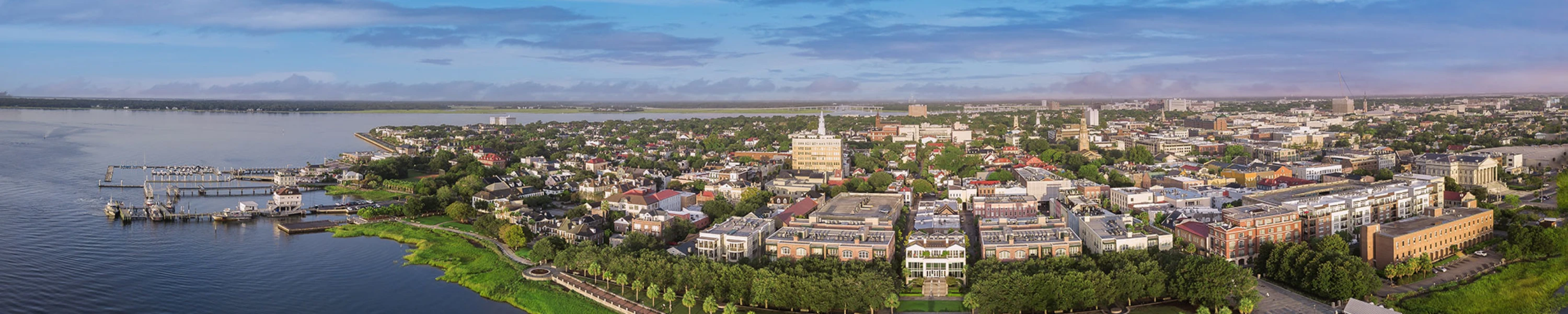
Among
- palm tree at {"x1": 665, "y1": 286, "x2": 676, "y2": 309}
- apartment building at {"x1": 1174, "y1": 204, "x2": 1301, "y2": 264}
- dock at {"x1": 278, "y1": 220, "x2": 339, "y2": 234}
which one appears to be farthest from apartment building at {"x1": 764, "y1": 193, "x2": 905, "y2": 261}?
dock at {"x1": 278, "y1": 220, "x2": 339, "y2": 234}

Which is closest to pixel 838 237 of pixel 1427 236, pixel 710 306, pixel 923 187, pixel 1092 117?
pixel 710 306

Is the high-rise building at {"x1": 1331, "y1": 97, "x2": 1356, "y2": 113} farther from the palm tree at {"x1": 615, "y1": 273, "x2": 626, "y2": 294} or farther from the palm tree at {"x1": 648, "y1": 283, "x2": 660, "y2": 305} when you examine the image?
the palm tree at {"x1": 648, "y1": 283, "x2": 660, "y2": 305}

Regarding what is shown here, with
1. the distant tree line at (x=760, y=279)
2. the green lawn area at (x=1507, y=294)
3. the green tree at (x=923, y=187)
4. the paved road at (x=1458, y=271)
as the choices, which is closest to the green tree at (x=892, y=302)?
the distant tree line at (x=760, y=279)

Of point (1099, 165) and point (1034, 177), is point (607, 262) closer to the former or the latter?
point (1034, 177)

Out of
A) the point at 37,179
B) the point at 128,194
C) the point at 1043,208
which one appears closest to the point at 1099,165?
the point at 1043,208

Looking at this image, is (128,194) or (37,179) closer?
(128,194)
